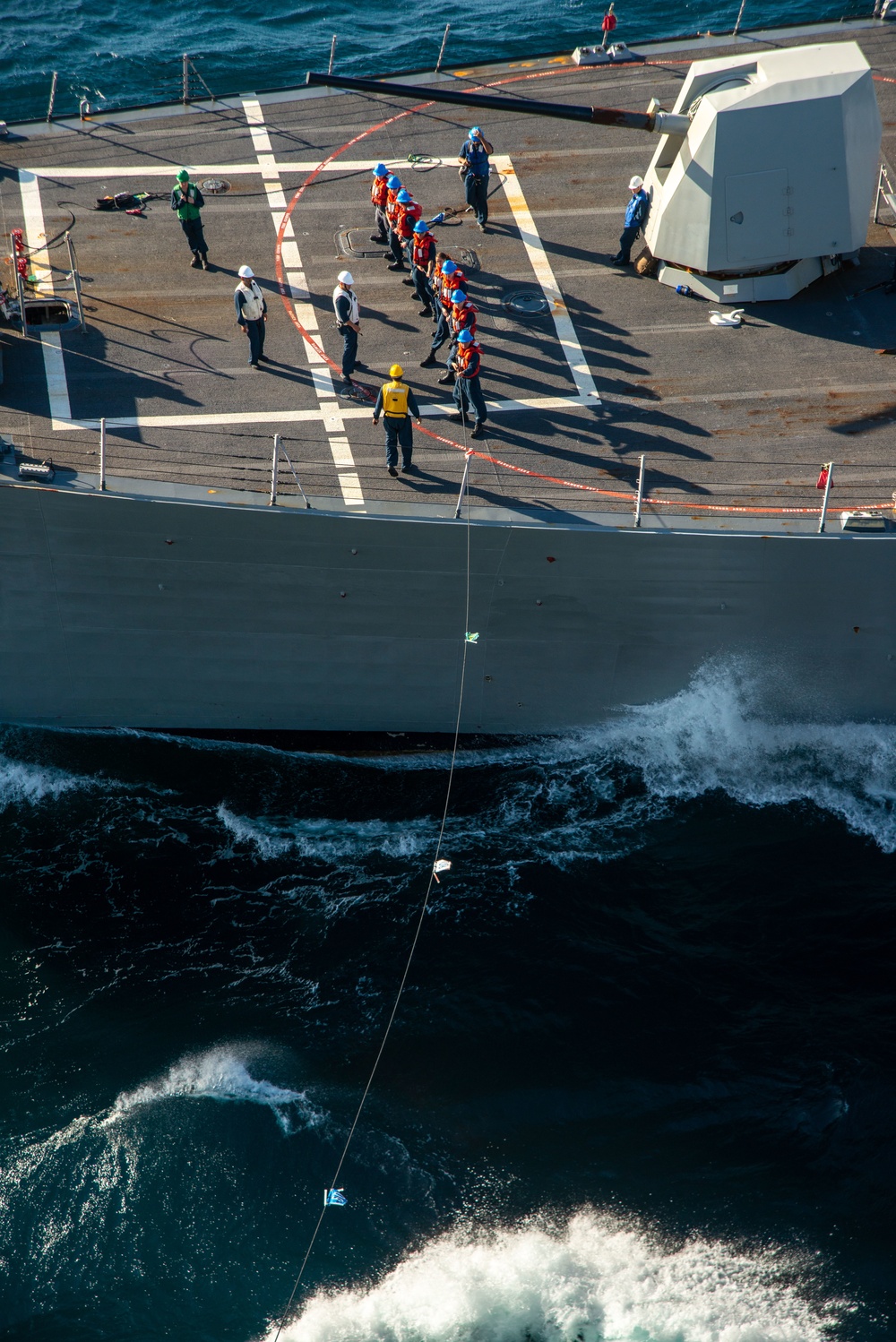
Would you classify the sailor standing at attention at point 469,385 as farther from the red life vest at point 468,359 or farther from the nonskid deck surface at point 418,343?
the nonskid deck surface at point 418,343

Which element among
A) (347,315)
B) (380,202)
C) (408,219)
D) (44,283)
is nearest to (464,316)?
(347,315)

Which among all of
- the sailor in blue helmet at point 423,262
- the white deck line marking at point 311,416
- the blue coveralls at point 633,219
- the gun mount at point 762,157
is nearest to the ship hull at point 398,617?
the white deck line marking at point 311,416

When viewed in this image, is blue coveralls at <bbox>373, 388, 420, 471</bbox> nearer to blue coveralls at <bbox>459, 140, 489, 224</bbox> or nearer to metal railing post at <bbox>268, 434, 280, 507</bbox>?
metal railing post at <bbox>268, 434, 280, 507</bbox>

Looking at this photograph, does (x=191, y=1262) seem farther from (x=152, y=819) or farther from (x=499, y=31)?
(x=499, y=31)

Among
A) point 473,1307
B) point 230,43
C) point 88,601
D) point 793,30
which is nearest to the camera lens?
point 473,1307

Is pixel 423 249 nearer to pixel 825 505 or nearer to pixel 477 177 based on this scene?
pixel 477 177

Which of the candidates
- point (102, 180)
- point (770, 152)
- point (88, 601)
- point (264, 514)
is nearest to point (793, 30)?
point (770, 152)
